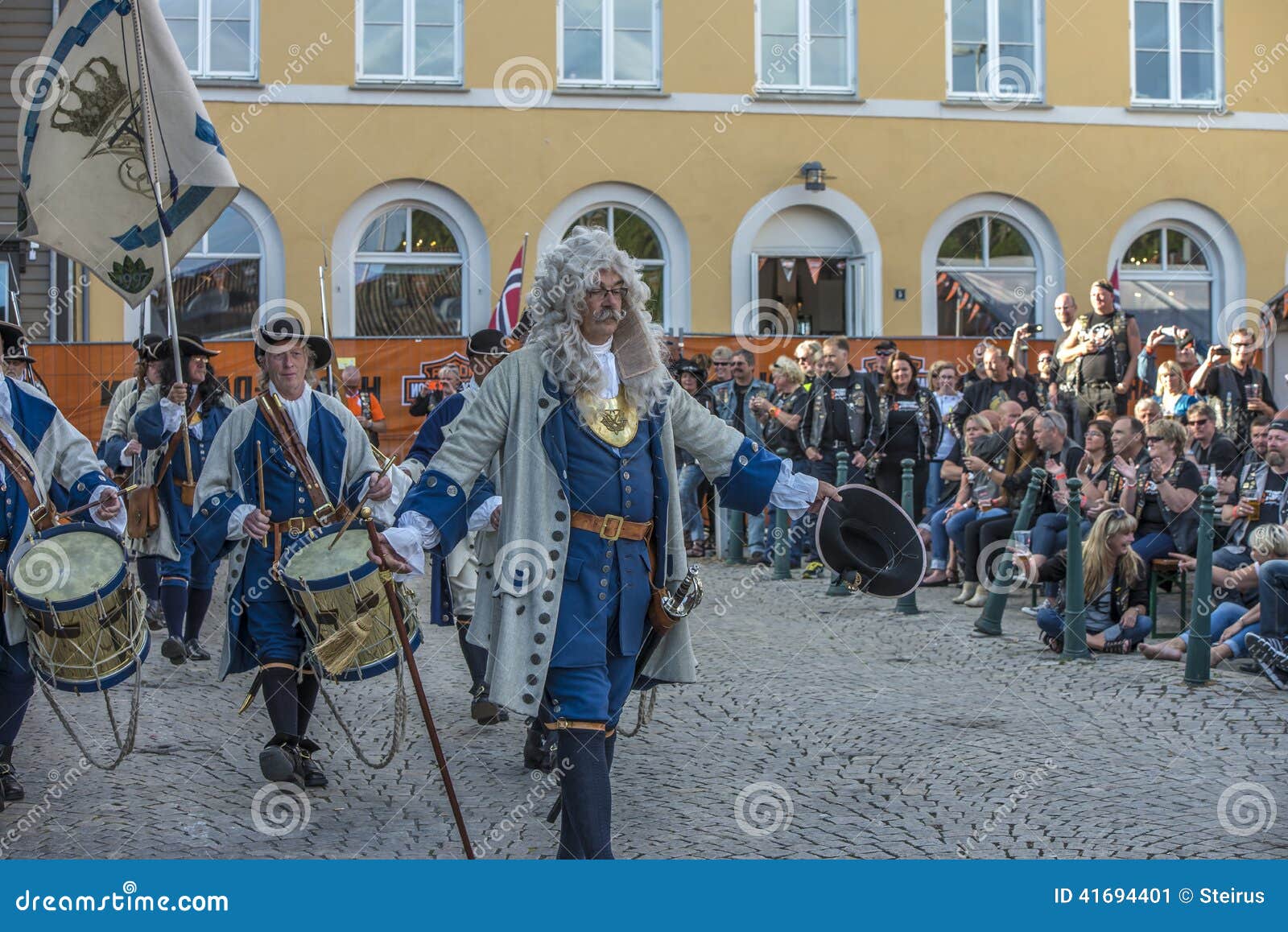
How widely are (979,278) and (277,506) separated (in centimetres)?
1905

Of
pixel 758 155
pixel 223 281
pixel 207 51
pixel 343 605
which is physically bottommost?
pixel 343 605

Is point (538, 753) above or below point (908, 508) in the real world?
below

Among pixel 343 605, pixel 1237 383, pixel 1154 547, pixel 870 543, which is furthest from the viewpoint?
pixel 1237 383

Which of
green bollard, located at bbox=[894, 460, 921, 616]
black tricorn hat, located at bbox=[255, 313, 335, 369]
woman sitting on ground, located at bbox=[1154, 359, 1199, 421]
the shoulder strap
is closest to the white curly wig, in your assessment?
the shoulder strap

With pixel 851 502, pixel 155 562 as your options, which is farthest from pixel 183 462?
pixel 851 502

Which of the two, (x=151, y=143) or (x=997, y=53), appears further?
(x=997, y=53)

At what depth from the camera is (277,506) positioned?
677 cm

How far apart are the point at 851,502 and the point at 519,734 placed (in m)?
2.83

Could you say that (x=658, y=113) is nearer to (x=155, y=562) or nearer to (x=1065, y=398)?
(x=1065, y=398)

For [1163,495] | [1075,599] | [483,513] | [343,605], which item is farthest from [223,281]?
[343,605]

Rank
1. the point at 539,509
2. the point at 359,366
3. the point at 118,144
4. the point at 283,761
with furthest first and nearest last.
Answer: the point at 359,366, the point at 118,144, the point at 283,761, the point at 539,509

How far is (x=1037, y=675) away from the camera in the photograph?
365 inches

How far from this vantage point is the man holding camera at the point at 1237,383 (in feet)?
41.7

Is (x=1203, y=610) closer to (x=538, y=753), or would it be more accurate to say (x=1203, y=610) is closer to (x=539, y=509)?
(x=538, y=753)
